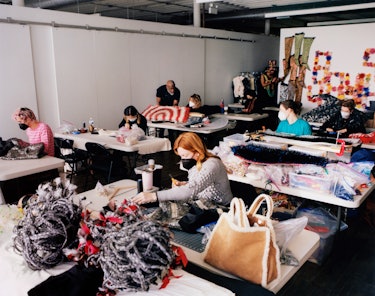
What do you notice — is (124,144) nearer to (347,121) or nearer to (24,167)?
(24,167)

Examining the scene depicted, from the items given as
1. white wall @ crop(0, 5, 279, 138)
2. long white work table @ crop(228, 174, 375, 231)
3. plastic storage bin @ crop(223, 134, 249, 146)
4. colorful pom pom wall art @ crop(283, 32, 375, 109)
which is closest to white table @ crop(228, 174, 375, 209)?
long white work table @ crop(228, 174, 375, 231)

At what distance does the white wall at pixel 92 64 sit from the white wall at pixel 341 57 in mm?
3000

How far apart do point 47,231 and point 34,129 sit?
10.7ft

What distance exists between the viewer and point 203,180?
9.36ft

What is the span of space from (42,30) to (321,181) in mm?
5830

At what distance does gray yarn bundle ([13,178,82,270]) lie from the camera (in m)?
1.76

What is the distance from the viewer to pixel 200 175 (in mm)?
2865

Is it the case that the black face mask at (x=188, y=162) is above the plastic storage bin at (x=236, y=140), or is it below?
above

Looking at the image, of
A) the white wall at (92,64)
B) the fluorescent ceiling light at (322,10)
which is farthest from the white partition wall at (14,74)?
the fluorescent ceiling light at (322,10)

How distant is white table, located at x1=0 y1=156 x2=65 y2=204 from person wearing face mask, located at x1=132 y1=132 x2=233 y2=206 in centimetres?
187

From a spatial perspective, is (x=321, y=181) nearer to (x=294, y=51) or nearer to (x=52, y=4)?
(x=294, y=51)

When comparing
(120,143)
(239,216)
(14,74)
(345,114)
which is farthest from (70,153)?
(239,216)

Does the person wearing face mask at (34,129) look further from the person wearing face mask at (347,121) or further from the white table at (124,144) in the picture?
the person wearing face mask at (347,121)

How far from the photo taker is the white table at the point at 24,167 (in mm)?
3803
